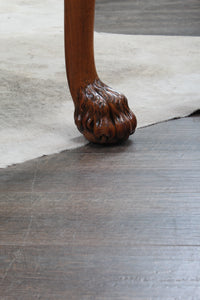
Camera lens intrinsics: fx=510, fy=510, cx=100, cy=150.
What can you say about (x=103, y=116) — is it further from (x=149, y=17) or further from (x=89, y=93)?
(x=149, y=17)

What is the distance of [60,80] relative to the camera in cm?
105

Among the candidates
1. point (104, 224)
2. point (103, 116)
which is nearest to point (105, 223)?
point (104, 224)

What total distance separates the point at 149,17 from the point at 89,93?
133cm

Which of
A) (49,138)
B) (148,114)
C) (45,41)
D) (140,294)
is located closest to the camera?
(140,294)

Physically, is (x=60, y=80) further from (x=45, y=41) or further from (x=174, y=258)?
(x=174, y=258)

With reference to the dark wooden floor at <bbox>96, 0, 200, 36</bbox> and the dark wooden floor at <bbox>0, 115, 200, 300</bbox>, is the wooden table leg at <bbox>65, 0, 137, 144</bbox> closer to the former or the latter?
the dark wooden floor at <bbox>0, 115, 200, 300</bbox>

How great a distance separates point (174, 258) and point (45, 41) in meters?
1.12

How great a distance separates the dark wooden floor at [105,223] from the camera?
0.42 metres

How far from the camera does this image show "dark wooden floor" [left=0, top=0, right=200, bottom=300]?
423 millimetres

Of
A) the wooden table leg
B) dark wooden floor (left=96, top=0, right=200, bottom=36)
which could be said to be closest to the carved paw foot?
the wooden table leg

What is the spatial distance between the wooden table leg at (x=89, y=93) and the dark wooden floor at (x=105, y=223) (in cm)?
3

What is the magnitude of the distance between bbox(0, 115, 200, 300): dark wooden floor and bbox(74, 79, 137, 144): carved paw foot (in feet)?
0.07

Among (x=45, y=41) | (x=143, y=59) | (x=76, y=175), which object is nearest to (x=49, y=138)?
(x=76, y=175)

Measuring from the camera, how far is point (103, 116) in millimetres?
707
